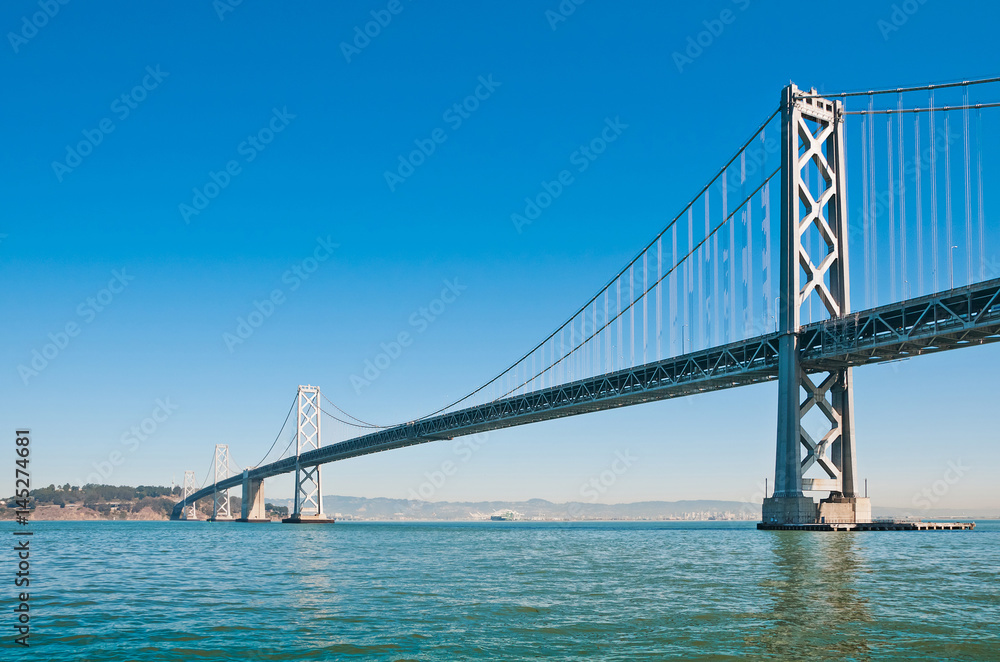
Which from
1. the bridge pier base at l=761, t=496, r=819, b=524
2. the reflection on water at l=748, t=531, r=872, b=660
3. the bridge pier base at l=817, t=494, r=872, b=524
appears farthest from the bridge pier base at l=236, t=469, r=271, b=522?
the reflection on water at l=748, t=531, r=872, b=660

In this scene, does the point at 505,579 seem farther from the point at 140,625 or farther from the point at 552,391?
the point at 552,391

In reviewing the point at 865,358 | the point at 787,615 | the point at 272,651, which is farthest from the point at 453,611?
the point at 865,358

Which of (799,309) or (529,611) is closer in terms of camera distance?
(529,611)

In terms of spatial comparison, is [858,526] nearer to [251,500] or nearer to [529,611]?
[529,611]

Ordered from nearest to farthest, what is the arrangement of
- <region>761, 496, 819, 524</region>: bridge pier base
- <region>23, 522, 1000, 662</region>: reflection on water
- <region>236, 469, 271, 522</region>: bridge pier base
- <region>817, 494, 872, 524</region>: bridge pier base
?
<region>23, 522, 1000, 662</region>: reflection on water → <region>761, 496, 819, 524</region>: bridge pier base → <region>817, 494, 872, 524</region>: bridge pier base → <region>236, 469, 271, 522</region>: bridge pier base

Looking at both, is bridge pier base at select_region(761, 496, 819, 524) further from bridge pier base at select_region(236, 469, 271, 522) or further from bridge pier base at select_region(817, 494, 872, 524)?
bridge pier base at select_region(236, 469, 271, 522)

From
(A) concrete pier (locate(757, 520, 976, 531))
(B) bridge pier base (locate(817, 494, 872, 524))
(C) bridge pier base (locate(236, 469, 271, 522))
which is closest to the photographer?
(A) concrete pier (locate(757, 520, 976, 531))

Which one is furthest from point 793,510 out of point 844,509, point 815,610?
point 815,610
